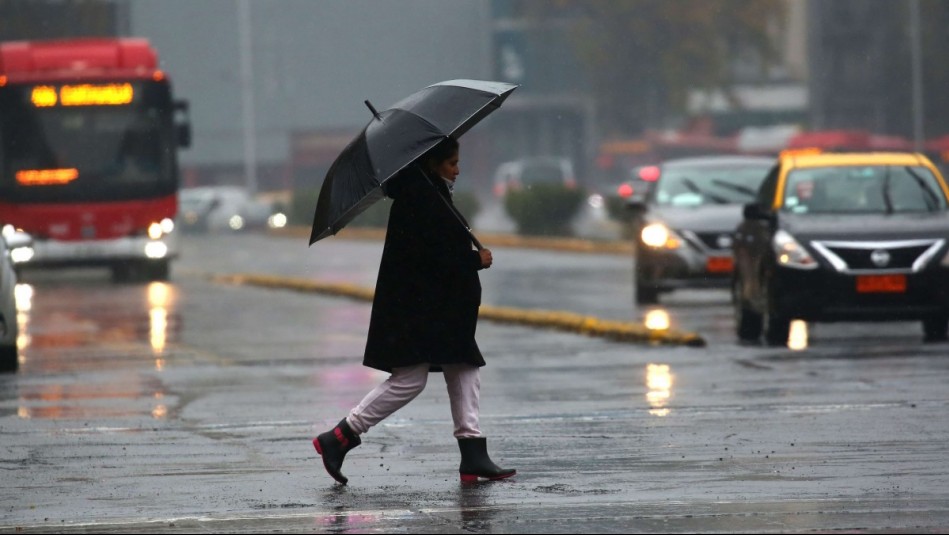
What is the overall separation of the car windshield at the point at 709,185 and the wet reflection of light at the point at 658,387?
7824mm

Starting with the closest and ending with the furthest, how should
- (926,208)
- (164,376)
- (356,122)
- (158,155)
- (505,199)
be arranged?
(164,376) → (926,208) → (158,155) → (505,199) → (356,122)

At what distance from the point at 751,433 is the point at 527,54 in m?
75.9

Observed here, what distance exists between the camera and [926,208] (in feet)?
53.8

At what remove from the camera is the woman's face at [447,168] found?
356 inches

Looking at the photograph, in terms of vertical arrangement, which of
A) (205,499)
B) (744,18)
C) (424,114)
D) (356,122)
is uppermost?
(424,114)

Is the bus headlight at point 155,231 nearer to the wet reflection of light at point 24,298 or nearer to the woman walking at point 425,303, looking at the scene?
the wet reflection of light at point 24,298

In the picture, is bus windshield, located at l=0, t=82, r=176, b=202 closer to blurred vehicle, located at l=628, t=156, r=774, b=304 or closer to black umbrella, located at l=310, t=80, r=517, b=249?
blurred vehicle, located at l=628, t=156, r=774, b=304

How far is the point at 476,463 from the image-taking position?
8.86 meters

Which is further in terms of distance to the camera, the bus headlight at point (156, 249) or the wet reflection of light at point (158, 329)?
the bus headlight at point (156, 249)

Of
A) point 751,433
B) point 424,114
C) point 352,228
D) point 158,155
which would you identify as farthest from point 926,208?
point 352,228

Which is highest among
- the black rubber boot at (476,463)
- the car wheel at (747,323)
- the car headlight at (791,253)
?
the black rubber boot at (476,463)

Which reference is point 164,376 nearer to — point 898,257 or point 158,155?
point 898,257

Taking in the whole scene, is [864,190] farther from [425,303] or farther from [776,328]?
[425,303]

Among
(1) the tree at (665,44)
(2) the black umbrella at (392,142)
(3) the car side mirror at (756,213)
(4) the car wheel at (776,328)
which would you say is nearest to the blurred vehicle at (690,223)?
(3) the car side mirror at (756,213)
